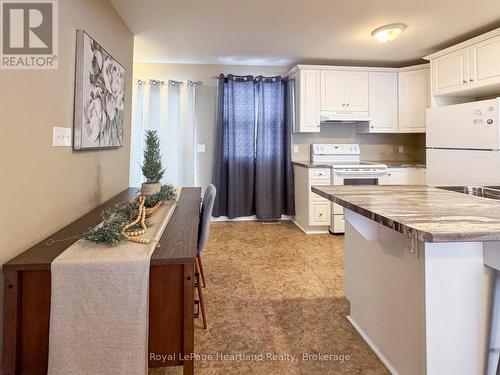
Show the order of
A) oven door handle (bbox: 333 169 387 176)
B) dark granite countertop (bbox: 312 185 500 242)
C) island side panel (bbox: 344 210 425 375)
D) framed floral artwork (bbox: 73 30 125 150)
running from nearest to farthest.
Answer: dark granite countertop (bbox: 312 185 500 242)
island side panel (bbox: 344 210 425 375)
framed floral artwork (bbox: 73 30 125 150)
oven door handle (bbox: 333 169 387 176)

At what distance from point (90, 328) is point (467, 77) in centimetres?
406

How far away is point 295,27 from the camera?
128 inches

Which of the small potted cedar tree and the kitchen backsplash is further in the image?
the kitchen backsplash

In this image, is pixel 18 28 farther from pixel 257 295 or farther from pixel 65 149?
pixel 257 295

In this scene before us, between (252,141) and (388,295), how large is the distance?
3.30 m

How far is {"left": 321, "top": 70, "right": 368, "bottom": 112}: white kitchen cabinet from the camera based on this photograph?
434 cm

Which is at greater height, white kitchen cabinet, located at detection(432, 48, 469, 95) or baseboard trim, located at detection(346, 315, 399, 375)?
white kitchen cabinet, located at detection(432, 48, 469, 95)

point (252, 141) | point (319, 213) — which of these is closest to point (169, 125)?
point (252, 141)

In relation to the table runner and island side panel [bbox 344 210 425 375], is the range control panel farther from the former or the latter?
the table runner

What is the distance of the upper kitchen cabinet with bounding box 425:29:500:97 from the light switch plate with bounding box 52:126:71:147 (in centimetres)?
378

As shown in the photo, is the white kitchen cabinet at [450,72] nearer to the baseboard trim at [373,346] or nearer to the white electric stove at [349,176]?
the white electric stove at [349,176]

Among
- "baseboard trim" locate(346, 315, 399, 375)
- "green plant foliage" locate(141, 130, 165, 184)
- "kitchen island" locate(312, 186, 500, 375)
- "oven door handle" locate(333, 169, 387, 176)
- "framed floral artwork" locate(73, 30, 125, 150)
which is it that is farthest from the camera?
"oven door handle" locate(333, 169, 387, 176)

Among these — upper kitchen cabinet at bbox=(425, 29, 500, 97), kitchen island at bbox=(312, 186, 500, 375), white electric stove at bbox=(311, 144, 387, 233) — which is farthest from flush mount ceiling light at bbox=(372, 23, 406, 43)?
kitchen island at bbox=(312, 186, 500, 375)

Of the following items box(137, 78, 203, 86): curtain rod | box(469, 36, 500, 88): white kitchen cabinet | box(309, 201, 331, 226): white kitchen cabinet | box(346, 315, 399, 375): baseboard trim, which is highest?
box(137, 78, 203, 86): curtain rod
